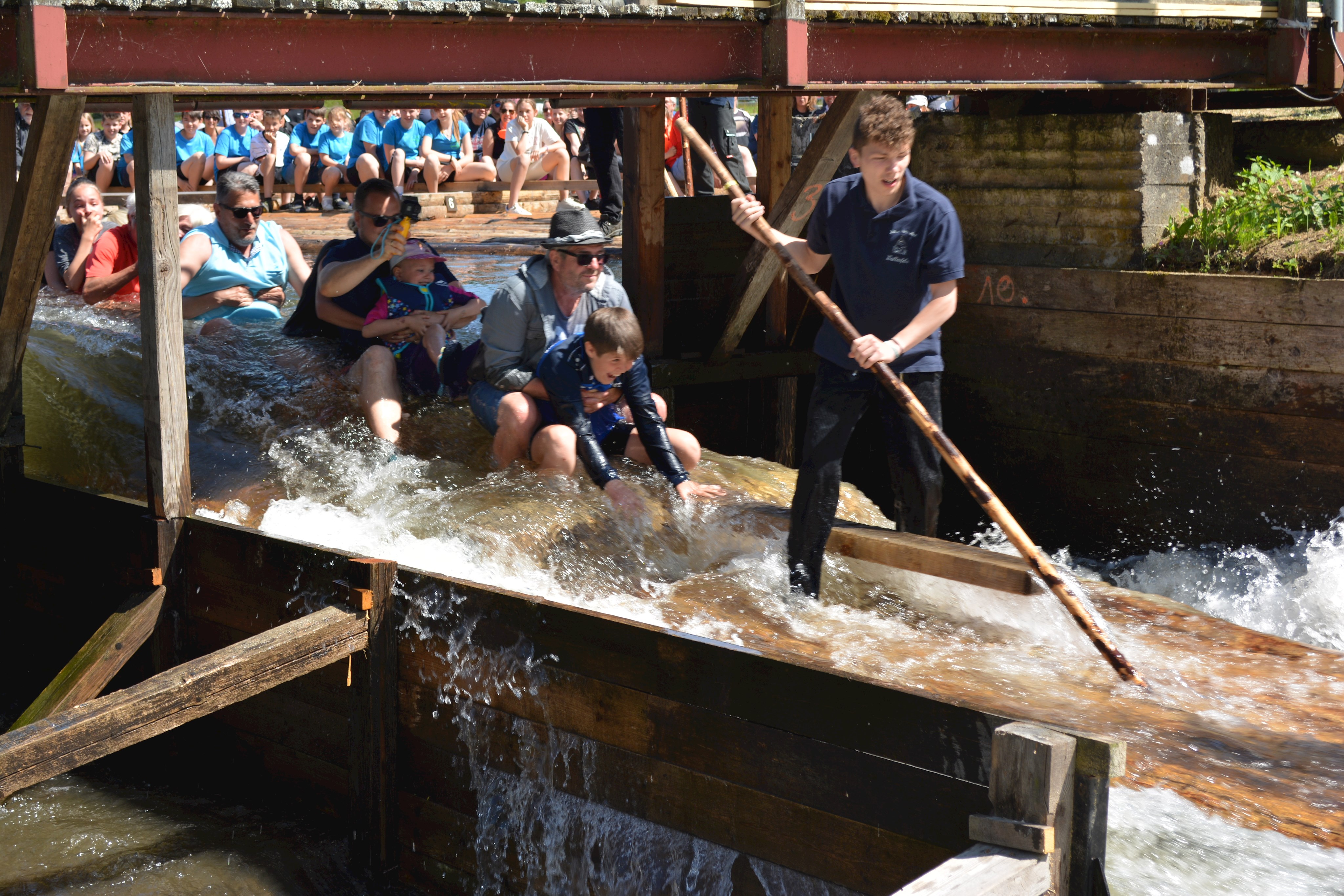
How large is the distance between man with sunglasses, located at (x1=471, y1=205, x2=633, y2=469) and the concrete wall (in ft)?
9.07

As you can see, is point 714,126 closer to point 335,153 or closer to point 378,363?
point 378,363

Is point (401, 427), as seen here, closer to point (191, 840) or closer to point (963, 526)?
point (191, 840)

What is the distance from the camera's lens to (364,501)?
5793 millimetres

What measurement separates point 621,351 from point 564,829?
6.42ft

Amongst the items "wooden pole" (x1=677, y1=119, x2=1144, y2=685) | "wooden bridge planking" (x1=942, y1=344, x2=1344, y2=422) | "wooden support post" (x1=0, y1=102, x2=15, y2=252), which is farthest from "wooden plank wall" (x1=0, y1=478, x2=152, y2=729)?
"wooden bridge planking" (x1=942, y1=344, x2=1344, y2=422)

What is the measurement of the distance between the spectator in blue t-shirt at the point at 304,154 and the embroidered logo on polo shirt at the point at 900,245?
1210 centimetres

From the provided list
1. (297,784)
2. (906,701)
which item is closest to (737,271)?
(297,784)

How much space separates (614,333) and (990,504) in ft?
5.38

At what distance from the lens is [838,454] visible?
15.5 feet

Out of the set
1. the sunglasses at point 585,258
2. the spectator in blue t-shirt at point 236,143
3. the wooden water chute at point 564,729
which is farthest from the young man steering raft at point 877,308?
the spectator in blue t-shirt at point 236,143

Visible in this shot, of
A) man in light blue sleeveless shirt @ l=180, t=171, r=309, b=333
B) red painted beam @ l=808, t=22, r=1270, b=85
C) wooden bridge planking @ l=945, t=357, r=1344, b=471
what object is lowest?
wooden bridge planking @ l=945, t=357, r=1344, b=471

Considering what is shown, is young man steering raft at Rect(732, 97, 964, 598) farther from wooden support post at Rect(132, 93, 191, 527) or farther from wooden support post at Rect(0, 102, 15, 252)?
wooden support post at Rect(0, 102, 15, 252)

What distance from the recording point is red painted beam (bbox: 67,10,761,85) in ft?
13.9

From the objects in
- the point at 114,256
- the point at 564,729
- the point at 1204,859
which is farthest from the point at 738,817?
the point at 114,256
